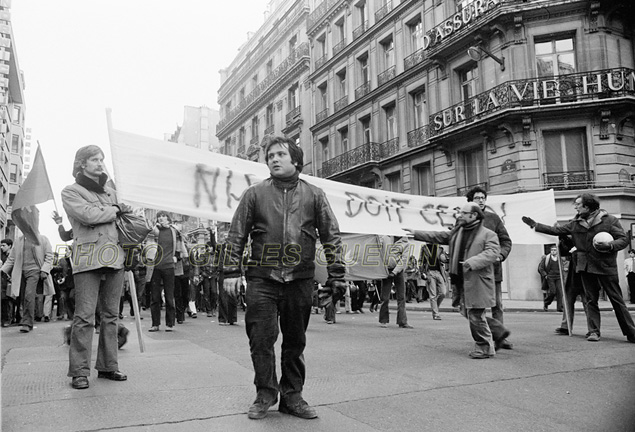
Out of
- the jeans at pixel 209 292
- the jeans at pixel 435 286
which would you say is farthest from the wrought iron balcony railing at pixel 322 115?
the jeans at pixel 435 286

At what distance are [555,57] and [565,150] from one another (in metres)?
3.68

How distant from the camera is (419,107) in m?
27.4

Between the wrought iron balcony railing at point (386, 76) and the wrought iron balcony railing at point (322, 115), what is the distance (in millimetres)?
5768

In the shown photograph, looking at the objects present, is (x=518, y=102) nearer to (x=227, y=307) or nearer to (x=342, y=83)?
(x=342, y=83)

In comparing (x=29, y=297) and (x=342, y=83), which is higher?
(x=342, y=83)

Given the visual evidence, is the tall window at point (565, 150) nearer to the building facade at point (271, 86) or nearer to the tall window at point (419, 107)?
the tall window at point (419, 107)

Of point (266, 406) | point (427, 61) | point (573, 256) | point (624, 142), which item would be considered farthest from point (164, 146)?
point (427, 61)

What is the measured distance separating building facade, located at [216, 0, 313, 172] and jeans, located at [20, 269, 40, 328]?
24284mm

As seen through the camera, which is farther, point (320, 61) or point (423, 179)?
point (320, 61)

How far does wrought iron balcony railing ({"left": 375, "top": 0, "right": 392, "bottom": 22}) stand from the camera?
2944 centimetres

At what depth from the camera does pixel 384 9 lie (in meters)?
29.8

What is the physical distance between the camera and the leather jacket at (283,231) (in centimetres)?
387

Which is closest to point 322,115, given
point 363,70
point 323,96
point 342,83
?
point 323,96

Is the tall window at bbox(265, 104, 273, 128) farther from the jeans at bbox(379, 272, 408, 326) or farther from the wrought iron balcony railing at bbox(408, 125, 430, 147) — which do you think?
the jeans at bbox(379, 272, 408, 326)
